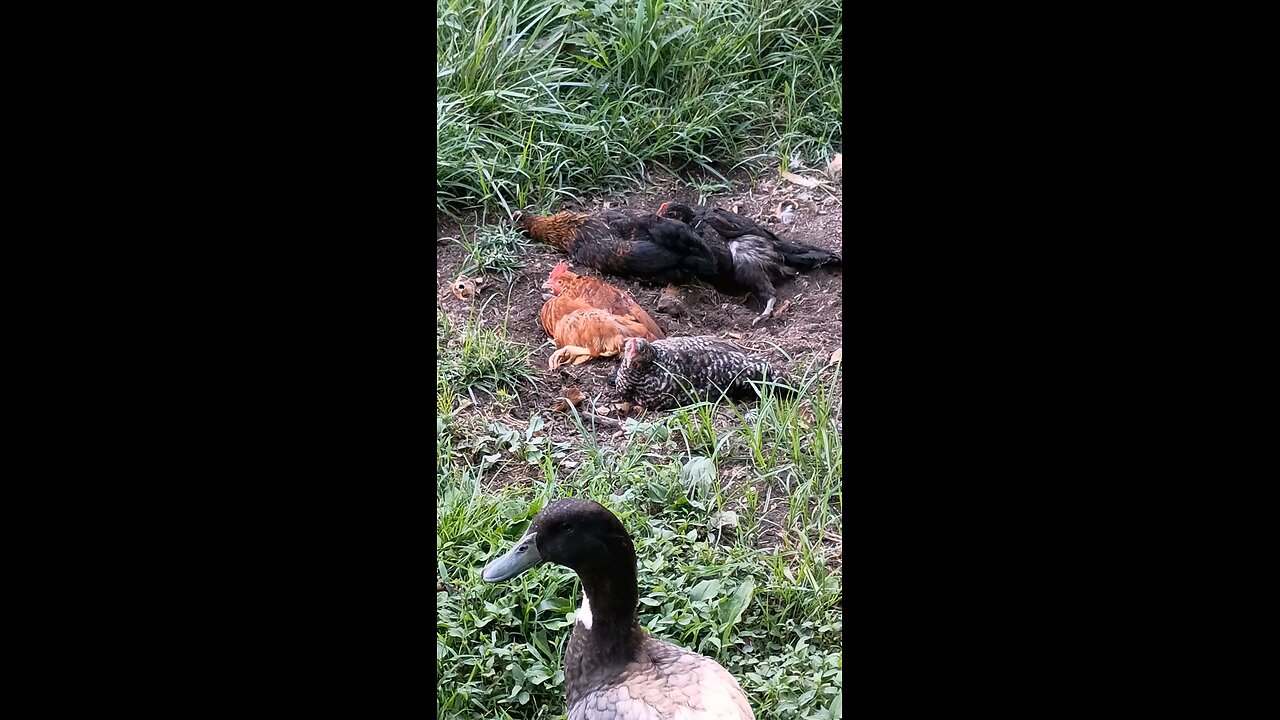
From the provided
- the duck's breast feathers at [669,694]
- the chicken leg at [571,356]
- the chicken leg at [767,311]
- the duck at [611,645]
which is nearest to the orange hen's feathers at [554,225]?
the chicken leg at [571,356]

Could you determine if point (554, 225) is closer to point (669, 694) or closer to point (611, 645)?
point (611, 645)

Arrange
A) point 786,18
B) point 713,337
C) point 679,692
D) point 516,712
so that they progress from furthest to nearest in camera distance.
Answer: point 786,18 → point 713,337 → point 516,712 → point 679,692

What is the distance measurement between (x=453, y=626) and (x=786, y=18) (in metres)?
1.31

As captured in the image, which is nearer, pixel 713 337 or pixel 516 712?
pixel 516 712

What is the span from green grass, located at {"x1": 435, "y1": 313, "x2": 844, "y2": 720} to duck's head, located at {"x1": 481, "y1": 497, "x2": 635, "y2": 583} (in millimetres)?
183

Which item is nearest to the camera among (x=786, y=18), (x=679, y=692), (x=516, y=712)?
(x=679, y=692)

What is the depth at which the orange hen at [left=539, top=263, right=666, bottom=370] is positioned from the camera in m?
2.16

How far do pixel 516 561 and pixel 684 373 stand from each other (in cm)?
48

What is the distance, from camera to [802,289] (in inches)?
89.4

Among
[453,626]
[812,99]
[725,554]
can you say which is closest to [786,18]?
[812,99]

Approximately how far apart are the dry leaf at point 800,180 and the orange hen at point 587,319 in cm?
41

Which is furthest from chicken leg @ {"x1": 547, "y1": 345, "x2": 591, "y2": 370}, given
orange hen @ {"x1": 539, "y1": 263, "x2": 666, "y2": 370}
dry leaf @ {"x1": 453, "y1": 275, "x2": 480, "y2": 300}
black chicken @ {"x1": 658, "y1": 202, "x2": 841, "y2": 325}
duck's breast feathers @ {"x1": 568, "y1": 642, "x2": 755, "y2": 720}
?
duck's breast feathers @ {"x1": 568, "y1": 642, "x2": 755, "y2": 720}

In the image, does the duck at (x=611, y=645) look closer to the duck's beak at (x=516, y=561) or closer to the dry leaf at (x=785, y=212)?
the duck's beak at (x=516, y=561)
